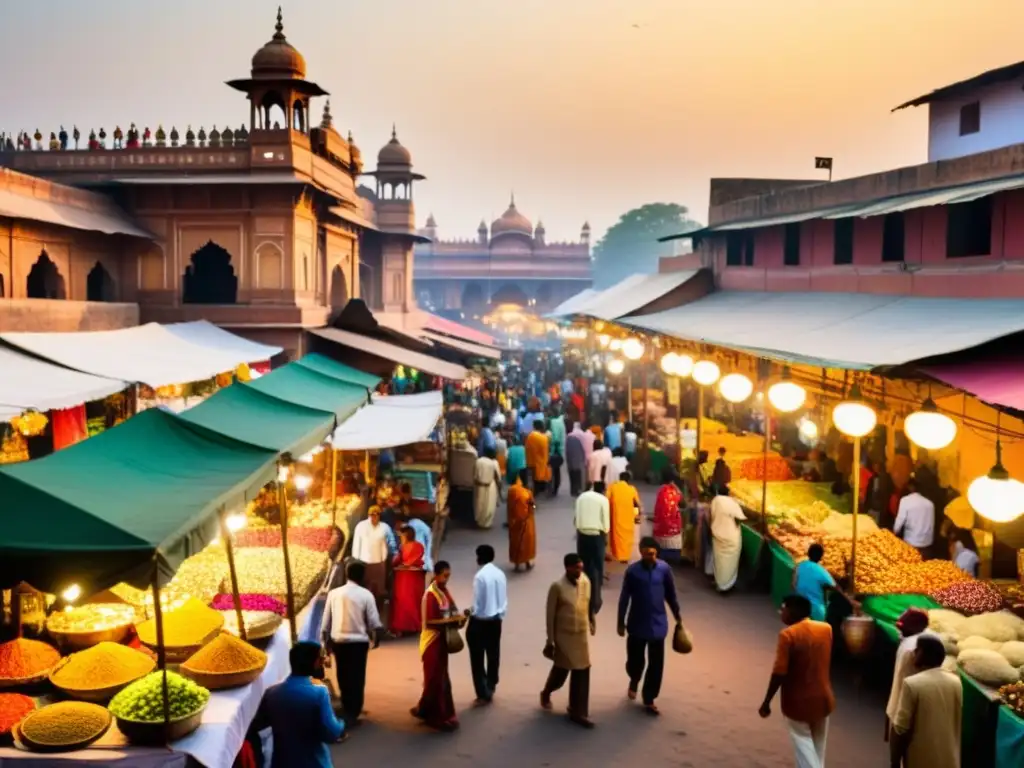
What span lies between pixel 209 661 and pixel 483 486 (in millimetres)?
8221

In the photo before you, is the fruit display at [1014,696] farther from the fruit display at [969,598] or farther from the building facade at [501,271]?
the building facade at [501,271]

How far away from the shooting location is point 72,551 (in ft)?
14.0

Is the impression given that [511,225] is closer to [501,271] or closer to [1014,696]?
[501,271]

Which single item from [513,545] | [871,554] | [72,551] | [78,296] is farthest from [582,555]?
[78,296]

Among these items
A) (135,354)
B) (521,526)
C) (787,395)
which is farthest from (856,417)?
(135,354)

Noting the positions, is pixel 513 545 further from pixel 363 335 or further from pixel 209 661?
pixel 363 335

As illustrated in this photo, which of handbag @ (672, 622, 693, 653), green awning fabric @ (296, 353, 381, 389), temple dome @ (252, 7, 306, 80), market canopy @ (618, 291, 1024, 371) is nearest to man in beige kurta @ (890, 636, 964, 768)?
handbag @ (672, 622, 693, 653)

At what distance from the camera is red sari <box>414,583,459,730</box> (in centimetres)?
709

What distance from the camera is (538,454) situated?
15.4m

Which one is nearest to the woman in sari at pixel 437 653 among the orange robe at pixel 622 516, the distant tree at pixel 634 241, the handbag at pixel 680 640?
the handbag at pixel 680 640

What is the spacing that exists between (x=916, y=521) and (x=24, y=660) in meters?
8.27

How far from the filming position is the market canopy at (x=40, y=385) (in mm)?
8055

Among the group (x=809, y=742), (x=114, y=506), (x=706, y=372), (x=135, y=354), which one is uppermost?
(x=135, y=354)

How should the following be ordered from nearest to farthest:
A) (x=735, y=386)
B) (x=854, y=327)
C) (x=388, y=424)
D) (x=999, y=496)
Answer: (x=999, y=496)
(x=854, y=327)
(x=735, y=386)
(x=388, y=424)
